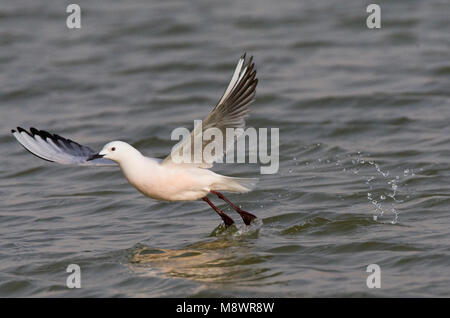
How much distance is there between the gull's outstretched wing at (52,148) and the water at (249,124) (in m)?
0.74

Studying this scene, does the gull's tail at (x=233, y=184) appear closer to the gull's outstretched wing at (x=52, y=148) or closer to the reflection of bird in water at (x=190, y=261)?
the reflection of bird in water at (x=190, y=261)

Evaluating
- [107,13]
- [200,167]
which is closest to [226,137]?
[200,167]

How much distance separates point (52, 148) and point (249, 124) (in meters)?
4.61

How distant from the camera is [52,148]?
8.30m

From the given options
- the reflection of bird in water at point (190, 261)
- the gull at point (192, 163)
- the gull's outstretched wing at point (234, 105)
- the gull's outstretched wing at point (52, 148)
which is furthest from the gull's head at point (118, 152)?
the reflection of bird in water at point (190, 261)

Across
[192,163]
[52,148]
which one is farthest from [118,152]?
[52,148]

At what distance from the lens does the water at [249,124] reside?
7102 mm

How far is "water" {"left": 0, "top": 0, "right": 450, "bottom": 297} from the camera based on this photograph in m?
7.10

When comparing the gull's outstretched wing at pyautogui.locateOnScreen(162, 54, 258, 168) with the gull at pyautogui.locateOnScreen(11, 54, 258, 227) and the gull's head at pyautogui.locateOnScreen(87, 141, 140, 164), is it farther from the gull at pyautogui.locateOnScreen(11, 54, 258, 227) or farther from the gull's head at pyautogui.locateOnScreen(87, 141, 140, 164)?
the gull's head at pyautogui.locateOnScreen(87, 141, 140, 164)

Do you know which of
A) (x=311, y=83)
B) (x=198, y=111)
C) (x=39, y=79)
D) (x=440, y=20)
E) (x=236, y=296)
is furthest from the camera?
(x=440, y=20)

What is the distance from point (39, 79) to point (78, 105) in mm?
1832

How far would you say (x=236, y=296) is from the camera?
650 cm

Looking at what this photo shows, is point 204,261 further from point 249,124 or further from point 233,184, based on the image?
point 249,124

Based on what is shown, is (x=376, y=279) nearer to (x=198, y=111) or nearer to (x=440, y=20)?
(x=198, y=111)
